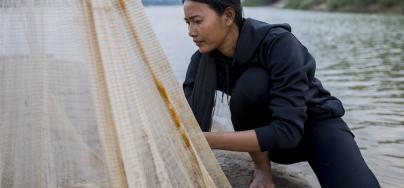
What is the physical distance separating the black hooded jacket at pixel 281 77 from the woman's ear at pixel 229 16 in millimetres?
73

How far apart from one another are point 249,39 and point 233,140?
461mm

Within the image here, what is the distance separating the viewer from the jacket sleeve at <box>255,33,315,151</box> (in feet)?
5.82

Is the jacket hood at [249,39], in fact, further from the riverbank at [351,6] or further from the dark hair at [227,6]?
the riverbank at [351,6]

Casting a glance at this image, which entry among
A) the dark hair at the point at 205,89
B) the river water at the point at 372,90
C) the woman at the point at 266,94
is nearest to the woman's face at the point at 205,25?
the woman at the point at 266,94

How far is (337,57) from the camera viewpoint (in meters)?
9.17

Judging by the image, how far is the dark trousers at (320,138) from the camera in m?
1.95

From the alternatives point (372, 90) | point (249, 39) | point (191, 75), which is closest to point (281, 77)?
point (249, 39)

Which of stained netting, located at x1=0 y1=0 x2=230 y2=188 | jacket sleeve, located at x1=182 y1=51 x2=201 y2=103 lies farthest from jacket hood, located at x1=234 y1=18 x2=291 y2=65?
stained netting, located at x1=0 y1=0 x2=230 y2=188

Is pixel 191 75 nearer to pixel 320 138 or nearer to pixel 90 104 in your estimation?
pixel 320 138

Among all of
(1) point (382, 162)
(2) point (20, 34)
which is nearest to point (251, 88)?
(2) point (20, 34)

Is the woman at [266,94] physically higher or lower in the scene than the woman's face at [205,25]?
lower

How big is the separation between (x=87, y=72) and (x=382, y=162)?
2.04 m

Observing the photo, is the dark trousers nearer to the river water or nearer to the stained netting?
the stained netting

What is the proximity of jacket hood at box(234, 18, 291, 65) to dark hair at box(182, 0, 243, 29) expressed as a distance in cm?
3
